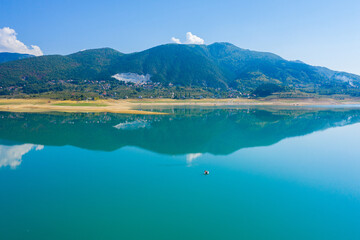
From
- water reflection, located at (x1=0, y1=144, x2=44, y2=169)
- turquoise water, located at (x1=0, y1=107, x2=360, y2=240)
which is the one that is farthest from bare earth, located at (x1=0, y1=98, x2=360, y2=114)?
turquoise water, located at (x1=0, y1=107, x2=360, y2=240)

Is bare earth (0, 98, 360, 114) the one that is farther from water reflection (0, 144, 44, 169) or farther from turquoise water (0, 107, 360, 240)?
turquoise water (0, 107, 360, 240)

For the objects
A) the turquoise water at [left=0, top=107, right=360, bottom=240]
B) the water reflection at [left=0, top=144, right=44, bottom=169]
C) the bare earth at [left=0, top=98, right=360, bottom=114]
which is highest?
the bare earth at [left=0, top=98, right=360, bottom=114]

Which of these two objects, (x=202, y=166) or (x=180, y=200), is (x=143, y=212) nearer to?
(x=180, y=200)

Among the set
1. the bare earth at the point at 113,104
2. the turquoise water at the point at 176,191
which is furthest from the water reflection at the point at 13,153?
the bare earth at the point at 113,104

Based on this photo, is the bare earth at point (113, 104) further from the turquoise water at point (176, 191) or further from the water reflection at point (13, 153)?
the turquoise water at point (176, 191)

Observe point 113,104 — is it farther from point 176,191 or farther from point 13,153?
point 176,191

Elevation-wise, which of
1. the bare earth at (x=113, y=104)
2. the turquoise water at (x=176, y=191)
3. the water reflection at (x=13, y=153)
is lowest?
the turquoise water at (x=176, y=191)
